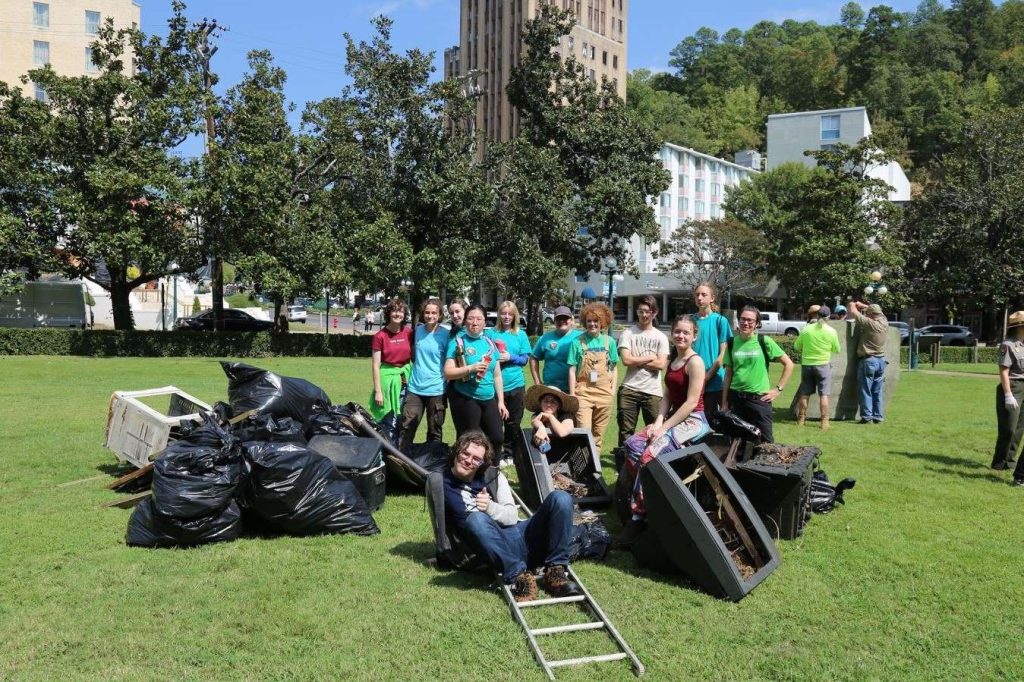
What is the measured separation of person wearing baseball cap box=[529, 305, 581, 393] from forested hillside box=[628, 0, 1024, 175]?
2909 inches

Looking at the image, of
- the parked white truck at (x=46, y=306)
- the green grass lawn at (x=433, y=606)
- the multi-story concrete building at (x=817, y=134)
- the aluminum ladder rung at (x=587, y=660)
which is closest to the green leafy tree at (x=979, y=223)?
the multi-story concrete building at (x=817, y=134)

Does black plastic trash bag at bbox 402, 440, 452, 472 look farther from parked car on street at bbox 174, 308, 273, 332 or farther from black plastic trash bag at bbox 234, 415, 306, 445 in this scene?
parked car on street at bbox 174, 308, 273, 332

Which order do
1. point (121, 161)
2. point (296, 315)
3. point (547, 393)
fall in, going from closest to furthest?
point (547, 393) → point (121, 161) → point (296, 315)

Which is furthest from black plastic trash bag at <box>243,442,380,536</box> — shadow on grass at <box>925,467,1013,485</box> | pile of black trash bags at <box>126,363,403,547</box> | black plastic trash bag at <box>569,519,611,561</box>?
shadow on grass at <box>925,467,1013,485</box>

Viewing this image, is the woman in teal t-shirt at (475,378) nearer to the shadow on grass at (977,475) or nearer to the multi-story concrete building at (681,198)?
the shadow on grass at (977,475)

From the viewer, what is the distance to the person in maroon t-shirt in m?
8.18

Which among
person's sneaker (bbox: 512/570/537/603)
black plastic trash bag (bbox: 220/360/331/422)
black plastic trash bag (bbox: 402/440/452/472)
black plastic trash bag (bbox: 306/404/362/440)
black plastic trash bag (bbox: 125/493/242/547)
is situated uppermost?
black plastic trash bag (bbox: 220/360/331/422)

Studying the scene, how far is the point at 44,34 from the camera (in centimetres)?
6359

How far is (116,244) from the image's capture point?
2364cm

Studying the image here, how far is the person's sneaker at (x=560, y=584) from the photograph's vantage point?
15.9ft

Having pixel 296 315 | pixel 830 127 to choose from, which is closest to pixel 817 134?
pixel 830 127

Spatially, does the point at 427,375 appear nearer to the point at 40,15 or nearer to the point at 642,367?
the point at 642,367

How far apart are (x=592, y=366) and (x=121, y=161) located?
20610mm

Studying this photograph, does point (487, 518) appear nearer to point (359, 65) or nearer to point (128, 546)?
point (128, 546)
